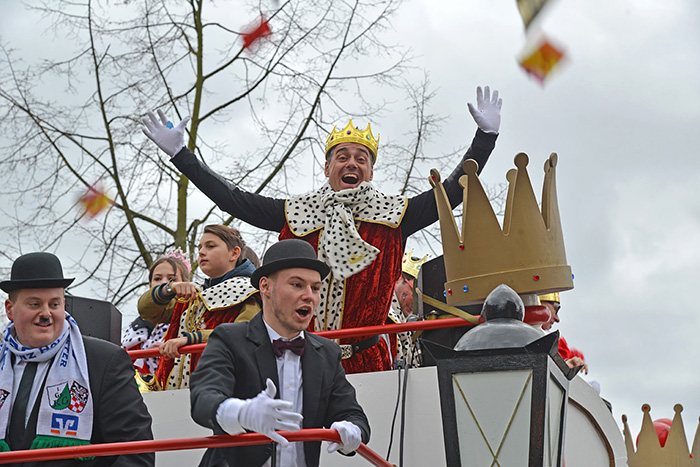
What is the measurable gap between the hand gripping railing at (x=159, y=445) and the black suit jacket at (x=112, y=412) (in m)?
0.28

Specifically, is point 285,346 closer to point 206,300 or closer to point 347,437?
point 347,437

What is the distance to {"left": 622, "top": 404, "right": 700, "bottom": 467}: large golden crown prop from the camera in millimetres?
6855

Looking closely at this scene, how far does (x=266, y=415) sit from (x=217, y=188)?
3100 millimetres

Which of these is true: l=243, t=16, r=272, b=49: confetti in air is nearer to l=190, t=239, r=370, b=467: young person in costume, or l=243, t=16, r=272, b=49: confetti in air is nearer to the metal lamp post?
l=190, t=239, r=370, b=467: young person in costume

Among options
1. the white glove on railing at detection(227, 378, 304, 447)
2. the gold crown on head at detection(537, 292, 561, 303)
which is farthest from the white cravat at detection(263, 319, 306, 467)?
the gold crown on head at detection(537, 292, 561, 303)

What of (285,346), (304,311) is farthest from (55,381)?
(304,311)

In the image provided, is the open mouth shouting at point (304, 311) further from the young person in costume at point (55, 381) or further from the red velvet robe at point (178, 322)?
the red velvet robe at point (178, 322)

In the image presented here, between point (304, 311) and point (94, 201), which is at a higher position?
point (94, 201)

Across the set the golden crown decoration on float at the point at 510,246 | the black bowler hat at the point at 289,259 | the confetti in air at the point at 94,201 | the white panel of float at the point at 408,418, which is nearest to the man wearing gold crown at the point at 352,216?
the white panel of float at the point at 408,418

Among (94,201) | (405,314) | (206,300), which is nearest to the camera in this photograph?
(206,300)

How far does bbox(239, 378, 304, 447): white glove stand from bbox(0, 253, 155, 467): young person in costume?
896 millimetres

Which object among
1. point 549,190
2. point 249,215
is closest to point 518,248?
point 549,190

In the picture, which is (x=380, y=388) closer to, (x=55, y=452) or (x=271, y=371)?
(x=271, y=371)

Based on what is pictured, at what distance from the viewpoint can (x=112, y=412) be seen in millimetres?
4359
